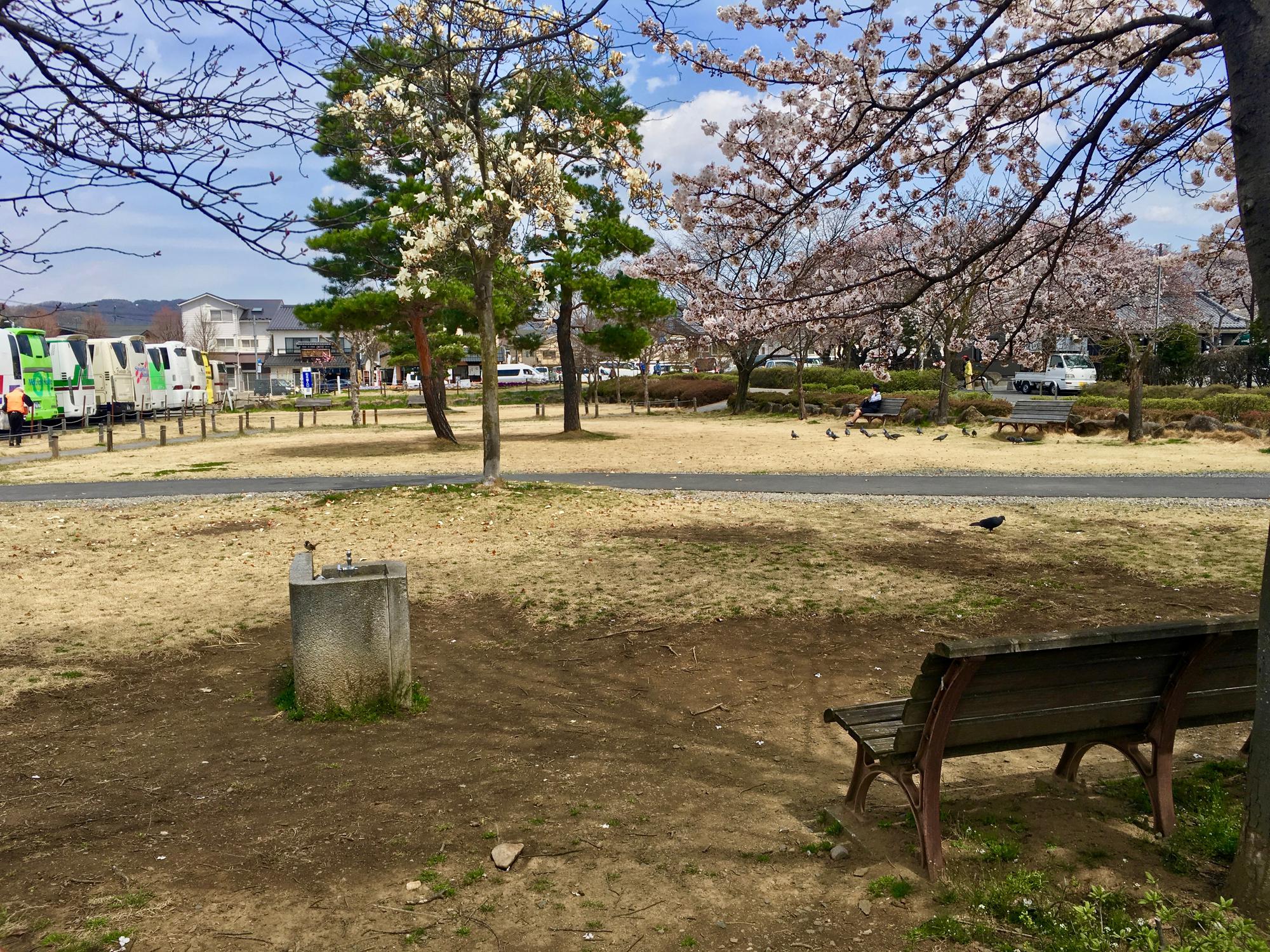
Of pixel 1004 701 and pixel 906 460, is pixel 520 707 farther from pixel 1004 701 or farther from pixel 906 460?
pixel 906 460

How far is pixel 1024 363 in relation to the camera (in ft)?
84.5

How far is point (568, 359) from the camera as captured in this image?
2534 centimetres

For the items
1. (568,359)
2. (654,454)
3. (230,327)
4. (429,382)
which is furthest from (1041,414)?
(230,327)

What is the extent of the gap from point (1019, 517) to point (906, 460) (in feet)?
22.4

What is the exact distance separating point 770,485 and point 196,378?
33.5 meters

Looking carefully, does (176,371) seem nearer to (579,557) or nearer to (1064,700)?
(579,557)

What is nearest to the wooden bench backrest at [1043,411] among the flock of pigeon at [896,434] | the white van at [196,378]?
the flock of pigeon at [896,434]

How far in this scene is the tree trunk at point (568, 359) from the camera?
2381 cm

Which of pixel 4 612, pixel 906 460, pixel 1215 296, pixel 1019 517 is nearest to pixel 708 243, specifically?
pixel 906 460

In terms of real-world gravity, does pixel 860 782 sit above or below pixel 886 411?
below

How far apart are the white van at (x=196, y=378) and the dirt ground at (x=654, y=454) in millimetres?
11548

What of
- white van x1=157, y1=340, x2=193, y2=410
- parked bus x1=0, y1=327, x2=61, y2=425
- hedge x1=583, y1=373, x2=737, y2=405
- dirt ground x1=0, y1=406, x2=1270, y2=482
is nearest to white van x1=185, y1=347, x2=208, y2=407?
white van x1=157, y1=340, x2=193, y2=410

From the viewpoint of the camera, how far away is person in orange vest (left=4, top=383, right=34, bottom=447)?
24.3 m

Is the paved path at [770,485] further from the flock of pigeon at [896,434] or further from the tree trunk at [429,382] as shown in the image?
the flock of pigeon at [896,434]
